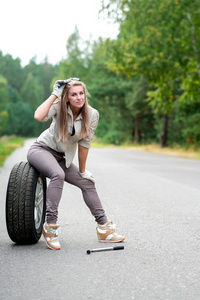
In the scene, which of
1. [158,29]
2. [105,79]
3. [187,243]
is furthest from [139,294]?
[105,79]

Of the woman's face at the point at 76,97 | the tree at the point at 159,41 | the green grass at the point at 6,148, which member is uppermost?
the tree at the point at 159,41

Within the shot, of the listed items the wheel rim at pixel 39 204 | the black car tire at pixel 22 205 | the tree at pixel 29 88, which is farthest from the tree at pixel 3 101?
the black car tire at pixel 22 205

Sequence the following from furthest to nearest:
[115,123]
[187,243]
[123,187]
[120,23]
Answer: [115,123]
[120,23]
[123,187]
[187,243]

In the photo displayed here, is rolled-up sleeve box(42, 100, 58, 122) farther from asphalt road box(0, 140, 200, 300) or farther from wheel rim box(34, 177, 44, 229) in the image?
asphalt road box(0, 140, 200, 300)

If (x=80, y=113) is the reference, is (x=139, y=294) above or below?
below

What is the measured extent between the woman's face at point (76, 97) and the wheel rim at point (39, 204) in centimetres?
89

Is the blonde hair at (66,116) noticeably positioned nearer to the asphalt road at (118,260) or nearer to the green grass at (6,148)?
the asphalt road at (118,260)

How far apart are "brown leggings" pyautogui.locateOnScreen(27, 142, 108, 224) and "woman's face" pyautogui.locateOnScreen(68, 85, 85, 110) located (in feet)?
1.92

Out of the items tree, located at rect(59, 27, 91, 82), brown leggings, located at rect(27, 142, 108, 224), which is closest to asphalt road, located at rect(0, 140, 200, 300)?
brown leggings, located at rect(27, 142, 108, 224)

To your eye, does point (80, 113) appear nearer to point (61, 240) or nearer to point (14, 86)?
point (61, 240)

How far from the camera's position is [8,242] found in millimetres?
4805

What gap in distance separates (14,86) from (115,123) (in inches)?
2038

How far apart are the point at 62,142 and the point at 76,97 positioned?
485 mm

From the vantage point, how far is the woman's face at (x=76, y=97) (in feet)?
15.5
